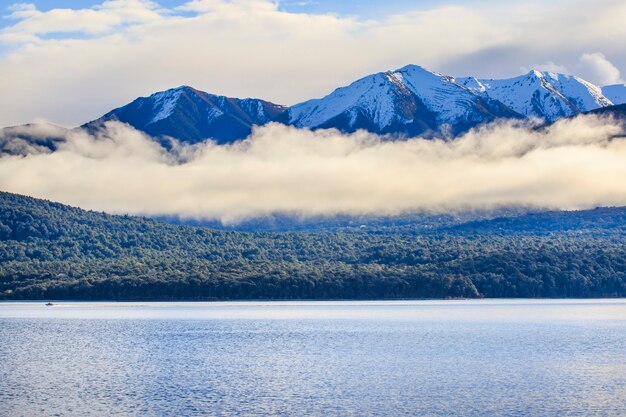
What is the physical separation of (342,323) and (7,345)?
1991 inches

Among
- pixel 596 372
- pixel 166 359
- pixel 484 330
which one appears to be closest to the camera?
pixel 596 372

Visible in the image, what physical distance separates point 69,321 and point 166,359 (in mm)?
69939

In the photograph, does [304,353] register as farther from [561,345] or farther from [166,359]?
[561,345]

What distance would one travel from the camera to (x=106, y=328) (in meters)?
143

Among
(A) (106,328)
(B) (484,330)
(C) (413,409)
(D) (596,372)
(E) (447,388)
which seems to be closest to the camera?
(C) (413,409)

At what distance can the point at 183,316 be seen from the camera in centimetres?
17938

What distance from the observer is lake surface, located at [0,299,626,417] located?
63.6 m

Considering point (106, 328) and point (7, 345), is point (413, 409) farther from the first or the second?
point (106, 328)

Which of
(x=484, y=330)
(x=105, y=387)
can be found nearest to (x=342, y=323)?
(x=484, y=330)

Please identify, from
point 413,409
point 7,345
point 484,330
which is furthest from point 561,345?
point 7,345

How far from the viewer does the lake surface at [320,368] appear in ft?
209

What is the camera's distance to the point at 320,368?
85.0 m

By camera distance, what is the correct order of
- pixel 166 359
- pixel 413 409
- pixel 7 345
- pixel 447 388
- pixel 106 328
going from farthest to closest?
pixel 106 328
pixel 7 345
pixel 166 359
pixel 447 388
pixel 413 409

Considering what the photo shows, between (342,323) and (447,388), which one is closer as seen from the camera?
(447,388)
